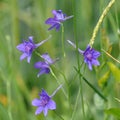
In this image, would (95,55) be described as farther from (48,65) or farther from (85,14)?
(85,14)

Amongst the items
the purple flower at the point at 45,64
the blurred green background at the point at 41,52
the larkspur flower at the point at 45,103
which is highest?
the purple flower at the point at 45,64

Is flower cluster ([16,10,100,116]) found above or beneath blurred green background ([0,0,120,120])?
above

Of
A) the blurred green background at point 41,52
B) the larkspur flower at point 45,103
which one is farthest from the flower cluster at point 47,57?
the blurred green background at point 41,52

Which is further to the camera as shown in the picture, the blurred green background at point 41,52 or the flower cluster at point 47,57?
the blurred green background at point 41,52

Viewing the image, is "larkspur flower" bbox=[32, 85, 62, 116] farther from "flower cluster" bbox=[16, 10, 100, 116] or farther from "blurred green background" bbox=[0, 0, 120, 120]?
"blurred green background" bbox=[0, 0, 120, 120]

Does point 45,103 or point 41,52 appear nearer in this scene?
point 45,103

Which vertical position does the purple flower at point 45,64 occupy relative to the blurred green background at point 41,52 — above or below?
above

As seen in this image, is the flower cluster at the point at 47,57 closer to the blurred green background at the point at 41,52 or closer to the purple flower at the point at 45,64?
the purple flower at the point at 45,64

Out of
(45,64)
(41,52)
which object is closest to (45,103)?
(45,64)

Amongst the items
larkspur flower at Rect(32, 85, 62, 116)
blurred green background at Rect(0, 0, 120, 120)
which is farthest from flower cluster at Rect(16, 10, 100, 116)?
blurred green background at Rect(0, 0, 120, 120)

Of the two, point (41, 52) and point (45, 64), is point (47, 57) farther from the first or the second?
point (41, 52)

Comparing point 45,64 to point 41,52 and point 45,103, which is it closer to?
point 45,103

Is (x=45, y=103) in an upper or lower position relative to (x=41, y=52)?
upper
